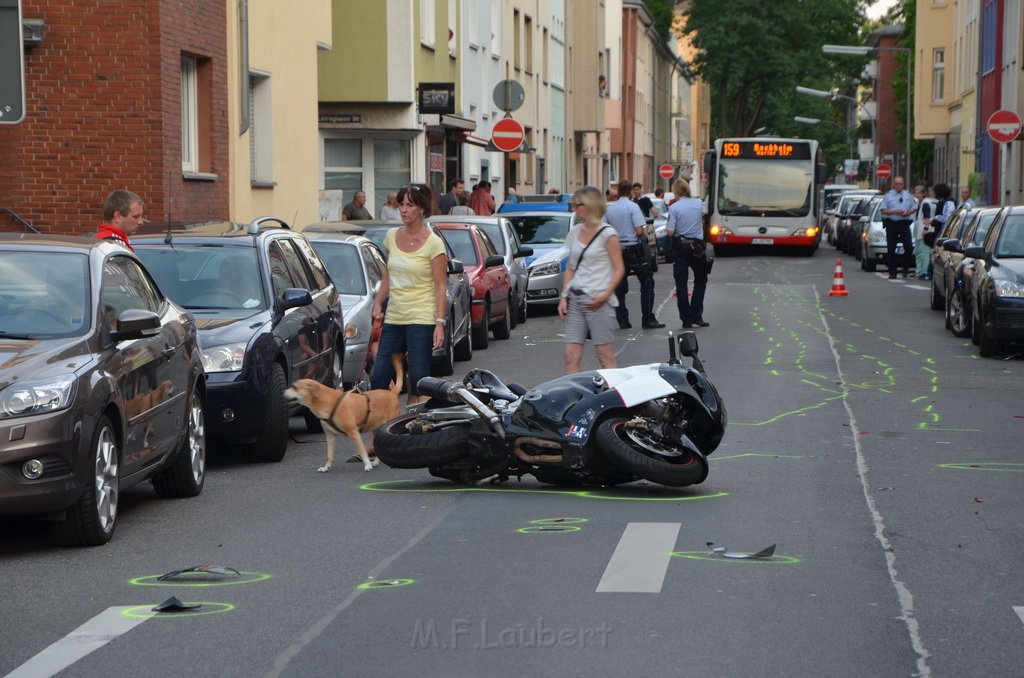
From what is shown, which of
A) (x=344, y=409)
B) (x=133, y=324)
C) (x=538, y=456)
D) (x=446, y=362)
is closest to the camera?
(x=133, y=324)

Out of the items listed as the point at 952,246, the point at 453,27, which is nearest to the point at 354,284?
the point at 952,246

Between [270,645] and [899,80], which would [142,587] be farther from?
[899,80]

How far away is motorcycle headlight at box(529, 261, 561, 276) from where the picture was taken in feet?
83.1

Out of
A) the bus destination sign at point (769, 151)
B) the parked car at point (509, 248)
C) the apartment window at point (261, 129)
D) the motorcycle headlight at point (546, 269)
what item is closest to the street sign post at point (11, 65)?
the parked car at point (509, 248)

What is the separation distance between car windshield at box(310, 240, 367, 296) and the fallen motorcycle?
599cm

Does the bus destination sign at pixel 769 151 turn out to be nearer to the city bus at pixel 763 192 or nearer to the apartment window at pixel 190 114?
the city bus at pixel 763 192

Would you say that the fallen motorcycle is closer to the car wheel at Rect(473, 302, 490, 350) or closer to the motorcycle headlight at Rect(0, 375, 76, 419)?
the motorcycle headlight at Rect(0, 375, 76, 419)

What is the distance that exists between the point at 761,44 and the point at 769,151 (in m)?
33.7

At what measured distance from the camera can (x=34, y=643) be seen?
597cm

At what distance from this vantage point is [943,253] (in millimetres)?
22875

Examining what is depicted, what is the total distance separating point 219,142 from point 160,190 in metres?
2.58

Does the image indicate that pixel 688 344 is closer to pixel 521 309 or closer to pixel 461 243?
pixel 461 243

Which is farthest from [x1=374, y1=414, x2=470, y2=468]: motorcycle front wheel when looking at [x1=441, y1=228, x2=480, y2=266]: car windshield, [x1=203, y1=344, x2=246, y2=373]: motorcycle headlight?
[x1=441, y1=228, x2=480, y2=266]: car windshield

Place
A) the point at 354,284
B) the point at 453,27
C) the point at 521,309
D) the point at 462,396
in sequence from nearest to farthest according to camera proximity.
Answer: the point at 462,396, the point at 354,284, the point at 521,309, the point at 453,27
